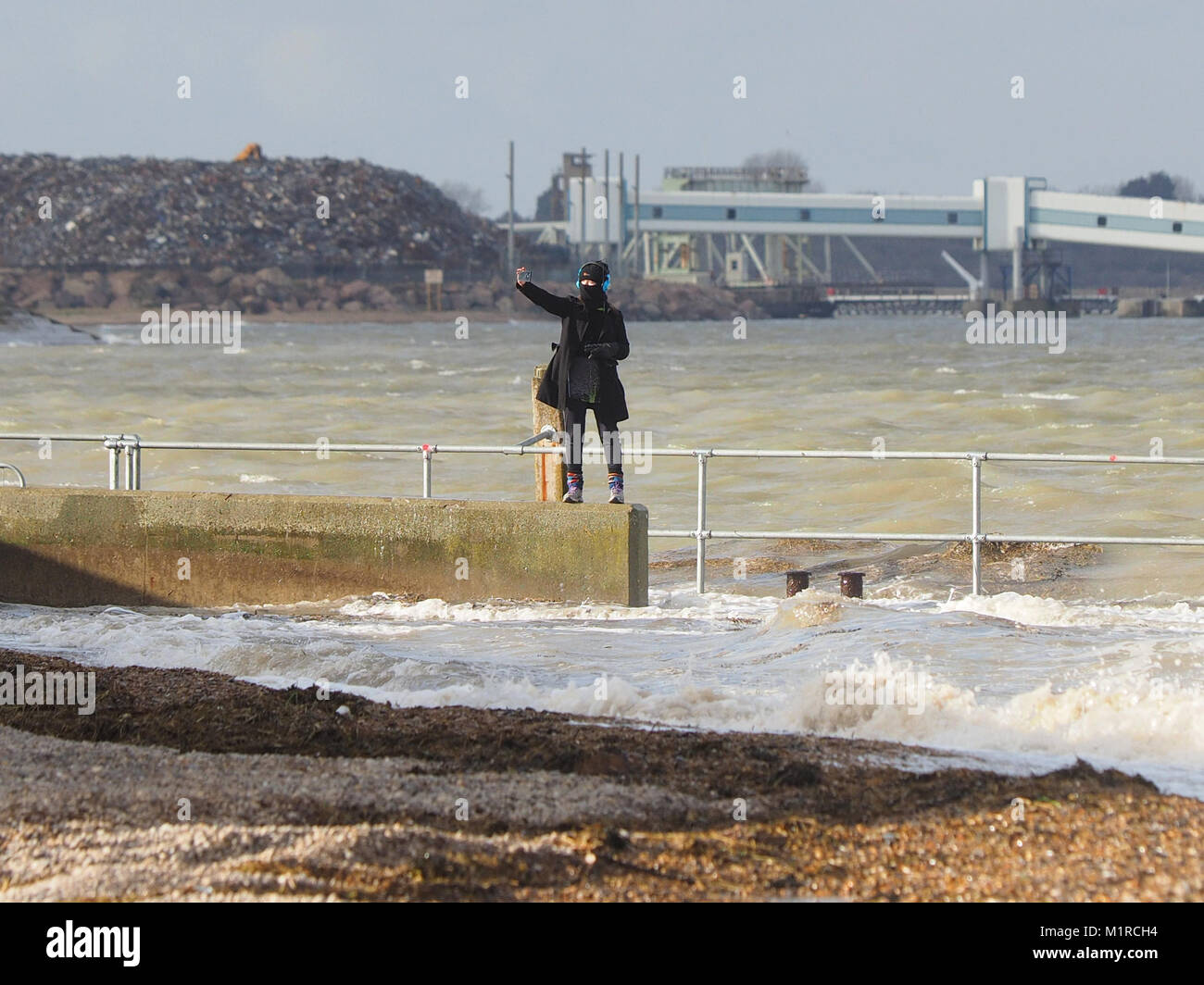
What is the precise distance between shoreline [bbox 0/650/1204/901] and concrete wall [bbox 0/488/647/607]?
3.38m

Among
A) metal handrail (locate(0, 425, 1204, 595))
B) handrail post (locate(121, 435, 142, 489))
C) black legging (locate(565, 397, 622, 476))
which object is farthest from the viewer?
handrail post (locate(121, 435, 142, 489))

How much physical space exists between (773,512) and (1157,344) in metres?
62.4

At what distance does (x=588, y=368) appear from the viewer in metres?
10.2

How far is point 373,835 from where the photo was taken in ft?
16.7

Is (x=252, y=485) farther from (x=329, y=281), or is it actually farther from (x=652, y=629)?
(x=329, y=281)

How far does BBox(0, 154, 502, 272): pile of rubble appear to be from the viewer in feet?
490

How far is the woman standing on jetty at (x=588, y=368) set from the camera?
10.1 metres

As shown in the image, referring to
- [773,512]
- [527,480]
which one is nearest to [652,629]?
[773,512]

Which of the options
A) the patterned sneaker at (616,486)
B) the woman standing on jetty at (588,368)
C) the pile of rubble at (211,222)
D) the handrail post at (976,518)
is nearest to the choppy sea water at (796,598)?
the handrail post at (976,518)

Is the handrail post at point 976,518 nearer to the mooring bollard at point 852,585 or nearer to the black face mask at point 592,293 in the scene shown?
the mooring bollard at point 852,585

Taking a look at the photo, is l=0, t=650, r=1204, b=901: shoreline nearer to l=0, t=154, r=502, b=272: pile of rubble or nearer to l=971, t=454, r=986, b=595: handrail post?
l=971, t=454, r=986, b=595: handrail post

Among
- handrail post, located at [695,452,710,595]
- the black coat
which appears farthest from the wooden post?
handrail post, located at [695,452,710,595]

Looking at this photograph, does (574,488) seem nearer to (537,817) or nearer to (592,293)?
(592,293)

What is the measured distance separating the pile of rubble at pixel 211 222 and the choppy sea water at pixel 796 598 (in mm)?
108985
